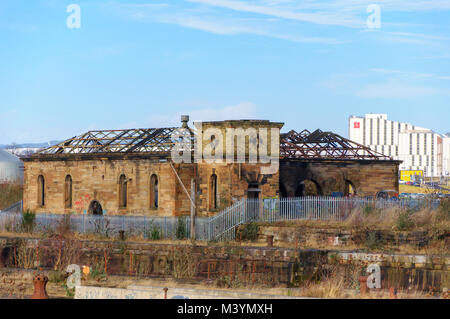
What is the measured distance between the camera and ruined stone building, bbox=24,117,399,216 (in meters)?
28.7

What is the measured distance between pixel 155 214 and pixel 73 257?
385 inches

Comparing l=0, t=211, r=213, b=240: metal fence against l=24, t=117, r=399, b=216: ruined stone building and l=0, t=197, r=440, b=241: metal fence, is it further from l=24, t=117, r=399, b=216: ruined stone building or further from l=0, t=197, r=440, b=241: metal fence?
l=24, t=117, r=399, b=216: ruined stone building

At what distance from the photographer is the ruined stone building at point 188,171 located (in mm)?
28734

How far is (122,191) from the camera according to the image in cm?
3347

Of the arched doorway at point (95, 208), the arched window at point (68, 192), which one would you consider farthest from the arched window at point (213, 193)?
the arched window at point (68, 192)

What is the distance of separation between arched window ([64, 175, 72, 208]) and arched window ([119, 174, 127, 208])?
3860 mm

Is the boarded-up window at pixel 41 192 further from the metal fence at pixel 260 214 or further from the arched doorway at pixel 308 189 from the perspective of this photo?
the arched doorway at pixel 308 189

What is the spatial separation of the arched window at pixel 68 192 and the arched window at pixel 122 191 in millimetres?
3860

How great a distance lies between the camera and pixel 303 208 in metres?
28.0

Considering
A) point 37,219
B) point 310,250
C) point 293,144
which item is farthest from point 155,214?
point 310,250

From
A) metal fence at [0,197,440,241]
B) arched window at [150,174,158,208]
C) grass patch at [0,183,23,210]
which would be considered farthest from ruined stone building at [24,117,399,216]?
grass patch at [0,183,23,210]

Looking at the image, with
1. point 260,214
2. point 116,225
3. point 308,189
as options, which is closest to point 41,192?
point 116,225

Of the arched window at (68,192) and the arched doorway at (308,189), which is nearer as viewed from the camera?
the arched doorway at (308,189)
